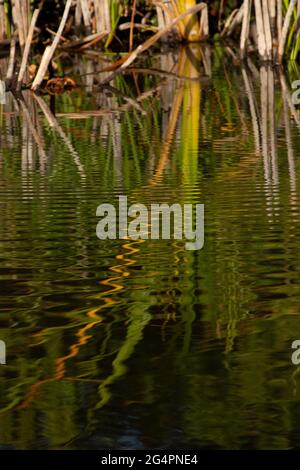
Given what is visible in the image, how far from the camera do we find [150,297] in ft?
13.3

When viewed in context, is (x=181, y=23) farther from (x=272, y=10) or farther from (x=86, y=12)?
(x=272, y=10)

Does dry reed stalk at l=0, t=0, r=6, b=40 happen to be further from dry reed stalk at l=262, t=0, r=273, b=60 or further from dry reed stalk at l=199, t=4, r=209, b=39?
dry reed stalk at l=199, t=4, r=209, b=39

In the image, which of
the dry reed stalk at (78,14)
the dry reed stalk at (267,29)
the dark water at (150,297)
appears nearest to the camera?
the dark water at (150,297)

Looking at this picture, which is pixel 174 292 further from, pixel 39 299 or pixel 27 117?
pixel 27 117

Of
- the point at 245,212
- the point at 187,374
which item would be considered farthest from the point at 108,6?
the point at 187,374

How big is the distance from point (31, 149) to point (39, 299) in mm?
3252

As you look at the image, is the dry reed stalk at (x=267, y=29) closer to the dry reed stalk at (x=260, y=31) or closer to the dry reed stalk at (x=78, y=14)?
the dry reed stalk at (x=260, y=31)

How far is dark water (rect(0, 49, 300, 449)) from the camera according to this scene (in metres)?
3.05

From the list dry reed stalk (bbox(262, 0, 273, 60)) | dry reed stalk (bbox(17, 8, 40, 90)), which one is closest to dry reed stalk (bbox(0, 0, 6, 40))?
dry reed stalk (bbox(17, 8, 40, 90))

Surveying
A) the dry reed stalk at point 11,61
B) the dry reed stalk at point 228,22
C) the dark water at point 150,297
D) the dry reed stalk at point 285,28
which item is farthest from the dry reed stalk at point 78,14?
the dark water at point 150,297

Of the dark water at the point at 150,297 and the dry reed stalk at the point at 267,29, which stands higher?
the dry reed stalk at the point at 267,29

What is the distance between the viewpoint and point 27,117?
8.77 metres

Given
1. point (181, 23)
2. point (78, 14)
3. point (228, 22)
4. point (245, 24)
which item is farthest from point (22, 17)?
point (228, 22)

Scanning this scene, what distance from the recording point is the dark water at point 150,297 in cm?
305
